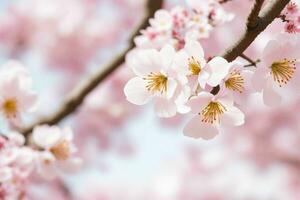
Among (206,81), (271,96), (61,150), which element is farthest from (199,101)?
(61,150)

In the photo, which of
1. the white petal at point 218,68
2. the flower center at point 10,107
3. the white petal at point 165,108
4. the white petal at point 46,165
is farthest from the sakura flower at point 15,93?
the white petal at point 218,68

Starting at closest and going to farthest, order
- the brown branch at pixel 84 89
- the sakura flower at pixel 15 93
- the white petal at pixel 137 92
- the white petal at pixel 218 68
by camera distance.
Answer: the white petal at pixel 218 68 < the white petal at pixel 137 92 < the sakura flower at pixel 15 93 < the brown branch at pixel 84 89

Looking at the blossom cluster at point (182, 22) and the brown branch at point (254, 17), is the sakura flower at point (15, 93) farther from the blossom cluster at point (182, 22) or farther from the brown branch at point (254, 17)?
the brown branch at point (254, 17)

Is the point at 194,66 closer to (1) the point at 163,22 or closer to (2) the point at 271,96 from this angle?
(2) the point at 271,96

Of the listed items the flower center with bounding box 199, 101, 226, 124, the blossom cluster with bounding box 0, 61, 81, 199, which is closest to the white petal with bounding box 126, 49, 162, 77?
Answer: the flower center with bounding box 199, 101, 226, 124

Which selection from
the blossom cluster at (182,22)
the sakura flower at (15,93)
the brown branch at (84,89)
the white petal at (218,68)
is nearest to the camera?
the white petal at (218,68)

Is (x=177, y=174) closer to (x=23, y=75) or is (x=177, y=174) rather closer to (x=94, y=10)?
(x=94, y=10)

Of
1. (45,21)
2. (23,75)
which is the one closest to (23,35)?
(45,21)
